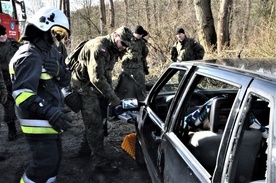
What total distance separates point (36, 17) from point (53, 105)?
0.73 meters

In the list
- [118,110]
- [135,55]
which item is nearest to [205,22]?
[135,55]

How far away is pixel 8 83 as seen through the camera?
192 inches

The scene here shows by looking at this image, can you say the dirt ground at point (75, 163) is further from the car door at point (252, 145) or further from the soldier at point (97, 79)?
the car door at point (252, 145)

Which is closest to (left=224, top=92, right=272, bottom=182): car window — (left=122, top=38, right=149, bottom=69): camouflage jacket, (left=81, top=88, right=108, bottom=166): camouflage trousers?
(left=81, top=88, right=108, bottom=166): camouflage trousers

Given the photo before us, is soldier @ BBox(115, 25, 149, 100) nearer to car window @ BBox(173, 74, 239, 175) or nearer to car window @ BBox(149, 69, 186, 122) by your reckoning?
car window @ BBox(149, 69, 186, 122)

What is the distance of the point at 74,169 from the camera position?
143 inches

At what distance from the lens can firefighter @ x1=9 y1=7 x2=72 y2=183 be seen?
224cm

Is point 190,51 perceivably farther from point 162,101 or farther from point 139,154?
point 139,154

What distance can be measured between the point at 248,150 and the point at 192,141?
1.56 feet

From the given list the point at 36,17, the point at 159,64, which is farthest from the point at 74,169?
the point at 159,64

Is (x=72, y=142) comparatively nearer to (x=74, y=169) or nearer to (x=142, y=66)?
(x=74, y=169)

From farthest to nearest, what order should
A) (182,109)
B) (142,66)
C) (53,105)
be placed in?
(142,66) < (53,105) < (182,109)

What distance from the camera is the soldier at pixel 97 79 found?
3.16 metres

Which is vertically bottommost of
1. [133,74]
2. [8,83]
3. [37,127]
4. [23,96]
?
[133,74]
